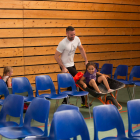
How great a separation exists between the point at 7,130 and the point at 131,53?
19.9ft

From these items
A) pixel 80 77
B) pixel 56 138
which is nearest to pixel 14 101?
pixel 56 138

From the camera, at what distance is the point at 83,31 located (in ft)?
24.2

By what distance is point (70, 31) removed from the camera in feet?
16.9

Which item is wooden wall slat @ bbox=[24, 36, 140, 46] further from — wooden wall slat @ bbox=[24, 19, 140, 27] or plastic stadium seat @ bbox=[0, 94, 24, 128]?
plastic stadium seat @ bbox=[0, 94, 24, 128]

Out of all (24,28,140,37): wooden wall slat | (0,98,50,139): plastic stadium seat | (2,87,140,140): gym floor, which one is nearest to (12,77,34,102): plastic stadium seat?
(2,87,140,140): gym floor

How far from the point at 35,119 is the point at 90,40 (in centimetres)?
490

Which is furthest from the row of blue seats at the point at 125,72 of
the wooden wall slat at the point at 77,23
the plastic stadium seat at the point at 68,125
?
the plastic stadium seat at the point at 68,125

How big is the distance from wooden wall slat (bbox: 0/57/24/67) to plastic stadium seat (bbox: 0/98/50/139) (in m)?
3.52

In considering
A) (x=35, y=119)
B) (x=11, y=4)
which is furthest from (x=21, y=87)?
(x=11, y=4)

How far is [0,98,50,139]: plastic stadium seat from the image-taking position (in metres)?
2.85

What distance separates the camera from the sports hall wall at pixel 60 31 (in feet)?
21.0

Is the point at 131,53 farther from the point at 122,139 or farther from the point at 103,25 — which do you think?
the point at 122,139

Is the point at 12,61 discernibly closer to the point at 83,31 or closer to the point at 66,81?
the point at 66,81

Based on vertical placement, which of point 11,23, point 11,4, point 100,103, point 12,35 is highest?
point 11,4
